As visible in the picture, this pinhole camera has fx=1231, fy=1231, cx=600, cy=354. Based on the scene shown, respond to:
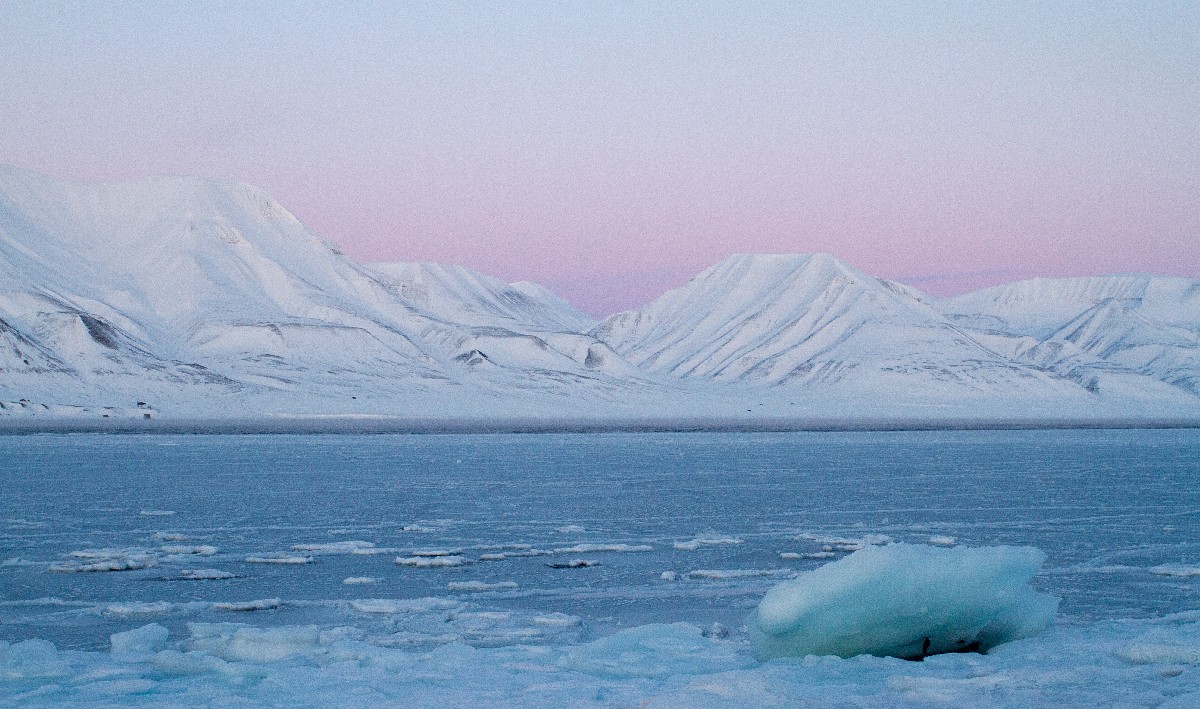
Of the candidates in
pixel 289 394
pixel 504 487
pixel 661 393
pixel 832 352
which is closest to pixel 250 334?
pixel 289 394

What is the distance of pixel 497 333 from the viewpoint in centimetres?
17288

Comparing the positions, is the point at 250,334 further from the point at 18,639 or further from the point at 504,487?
the point at 18,639

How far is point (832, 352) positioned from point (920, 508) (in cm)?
15583

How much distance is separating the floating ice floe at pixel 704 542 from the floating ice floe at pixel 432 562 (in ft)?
11.9

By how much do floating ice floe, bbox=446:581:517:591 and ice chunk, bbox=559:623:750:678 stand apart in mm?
3802

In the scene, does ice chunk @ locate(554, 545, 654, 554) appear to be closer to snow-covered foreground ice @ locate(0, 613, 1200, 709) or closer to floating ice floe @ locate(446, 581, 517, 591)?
floating ice floe @ locate(446, 581, 517, 591)

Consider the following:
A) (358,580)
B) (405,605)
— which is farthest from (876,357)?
Answer: (405,605)

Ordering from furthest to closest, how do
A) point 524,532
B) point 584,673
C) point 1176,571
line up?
point 524,532 → point 1176,571 → point 584,673

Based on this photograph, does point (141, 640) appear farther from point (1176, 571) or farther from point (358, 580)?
point (1176, 571)

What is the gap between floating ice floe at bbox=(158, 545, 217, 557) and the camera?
60.5 ft

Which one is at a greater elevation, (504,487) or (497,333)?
(497,333)

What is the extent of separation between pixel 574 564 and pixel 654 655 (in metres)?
6.29

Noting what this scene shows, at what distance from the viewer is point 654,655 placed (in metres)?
11.2

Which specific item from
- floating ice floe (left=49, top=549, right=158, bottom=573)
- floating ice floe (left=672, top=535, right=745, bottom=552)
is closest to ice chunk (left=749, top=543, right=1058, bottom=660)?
floating ice floe (left=672, top=535, right=745, bottom=552)
